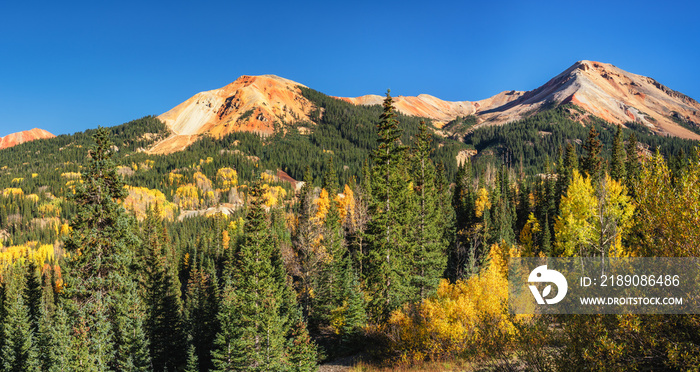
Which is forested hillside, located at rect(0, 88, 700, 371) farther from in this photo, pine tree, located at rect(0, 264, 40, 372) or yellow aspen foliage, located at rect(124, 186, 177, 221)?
yellow aspen foliage, located at rect(124, 186, 177, 221)

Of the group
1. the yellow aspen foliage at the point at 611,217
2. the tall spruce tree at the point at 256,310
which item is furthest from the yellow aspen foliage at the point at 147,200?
the yellow aspen foliage at the point at 611,217

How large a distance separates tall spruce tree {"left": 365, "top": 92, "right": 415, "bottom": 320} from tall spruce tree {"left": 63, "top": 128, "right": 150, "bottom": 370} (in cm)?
1578

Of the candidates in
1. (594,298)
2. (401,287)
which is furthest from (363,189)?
(594,298)

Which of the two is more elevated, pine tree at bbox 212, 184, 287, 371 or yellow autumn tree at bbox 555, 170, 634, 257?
yellow autumn tree at bbox 555, 170, 634, 257

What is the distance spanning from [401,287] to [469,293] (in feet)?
18.2

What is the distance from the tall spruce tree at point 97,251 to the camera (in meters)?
19.6

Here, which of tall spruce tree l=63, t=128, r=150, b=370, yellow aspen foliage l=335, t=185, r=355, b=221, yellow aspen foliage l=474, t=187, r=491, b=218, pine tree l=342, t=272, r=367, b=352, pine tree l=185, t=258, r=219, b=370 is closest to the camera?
tall spruce tree l=63, t=128, r=150, b=370

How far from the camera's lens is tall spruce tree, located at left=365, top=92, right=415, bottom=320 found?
87.8 feet

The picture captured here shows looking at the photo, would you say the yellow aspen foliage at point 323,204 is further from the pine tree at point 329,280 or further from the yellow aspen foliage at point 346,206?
the pine tree at point 329,280

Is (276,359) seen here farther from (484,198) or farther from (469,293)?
(484,198)

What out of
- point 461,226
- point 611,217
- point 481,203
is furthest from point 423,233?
point 481,203

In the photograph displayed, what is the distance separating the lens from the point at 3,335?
144 ft

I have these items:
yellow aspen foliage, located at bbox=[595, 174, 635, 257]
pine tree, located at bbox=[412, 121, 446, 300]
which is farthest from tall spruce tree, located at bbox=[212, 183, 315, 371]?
yellow aspen foliage, located at bbox=[595, 174, 635, 257]

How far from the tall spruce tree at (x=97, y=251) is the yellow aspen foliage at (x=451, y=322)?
1689cm
